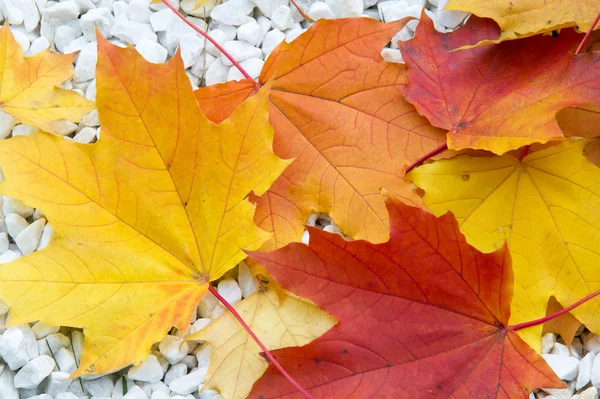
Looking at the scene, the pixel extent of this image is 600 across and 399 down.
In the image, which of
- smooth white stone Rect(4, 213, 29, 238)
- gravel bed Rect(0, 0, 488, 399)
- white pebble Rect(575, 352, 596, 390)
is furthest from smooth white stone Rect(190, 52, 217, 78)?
white pebble Rect(575, 352, 596, 390)

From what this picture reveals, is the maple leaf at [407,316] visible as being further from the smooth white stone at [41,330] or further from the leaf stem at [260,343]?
the smooth white stone at [41,330]

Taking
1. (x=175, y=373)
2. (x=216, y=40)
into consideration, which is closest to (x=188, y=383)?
(x=175, y=373)

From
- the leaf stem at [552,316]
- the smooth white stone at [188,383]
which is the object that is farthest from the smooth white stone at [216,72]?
the leaf stem at [552,316]

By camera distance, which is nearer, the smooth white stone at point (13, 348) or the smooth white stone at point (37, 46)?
the smooth white stone at point (13, 348)

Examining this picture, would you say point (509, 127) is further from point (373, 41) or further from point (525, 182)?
point (373, 41)

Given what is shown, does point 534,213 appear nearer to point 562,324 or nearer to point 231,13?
point 562,324

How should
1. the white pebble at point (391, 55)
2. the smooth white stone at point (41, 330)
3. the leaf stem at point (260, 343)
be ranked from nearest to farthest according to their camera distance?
1. the leaf stem at point (260, 343)
2. the smooth white stone at point (41, 330)
3. the white pebble at point (391, 55)
